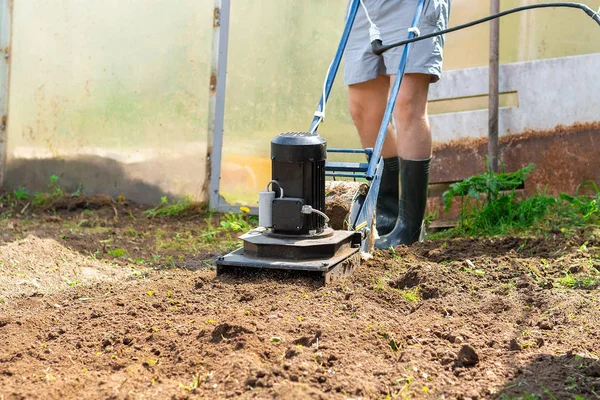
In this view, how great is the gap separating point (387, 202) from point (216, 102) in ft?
5.48

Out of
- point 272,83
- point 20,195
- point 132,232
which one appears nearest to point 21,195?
point 20,195

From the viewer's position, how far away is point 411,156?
13.1ft

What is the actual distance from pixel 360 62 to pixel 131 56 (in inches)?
82.0

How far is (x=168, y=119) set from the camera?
5523 millimetres

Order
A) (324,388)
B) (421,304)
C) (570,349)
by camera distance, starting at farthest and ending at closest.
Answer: (421,304) < (570,349) < (324,388)

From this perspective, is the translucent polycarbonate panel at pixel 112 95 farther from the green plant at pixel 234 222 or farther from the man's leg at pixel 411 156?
the man's leg at pixel 411 156

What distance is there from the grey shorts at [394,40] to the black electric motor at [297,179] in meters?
0.98

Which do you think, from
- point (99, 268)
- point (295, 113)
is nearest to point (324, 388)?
point (99, 268)

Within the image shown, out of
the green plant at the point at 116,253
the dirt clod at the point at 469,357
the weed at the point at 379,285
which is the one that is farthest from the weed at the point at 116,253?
the dirt clod at the point at 469,357

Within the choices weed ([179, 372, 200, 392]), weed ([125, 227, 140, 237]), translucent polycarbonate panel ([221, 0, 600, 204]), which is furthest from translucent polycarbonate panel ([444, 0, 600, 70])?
weed ([179, 372, 200, 392])

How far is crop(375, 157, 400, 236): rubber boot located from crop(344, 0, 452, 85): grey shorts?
0.49 m

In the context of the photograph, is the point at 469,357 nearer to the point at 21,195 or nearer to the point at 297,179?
the point at 297,179

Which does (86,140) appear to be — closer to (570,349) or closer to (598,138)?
(598,138)

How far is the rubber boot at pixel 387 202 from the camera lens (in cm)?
427
